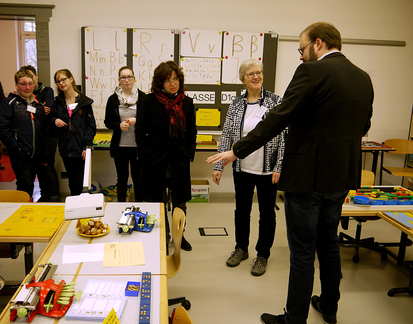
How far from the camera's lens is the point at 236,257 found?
282cm

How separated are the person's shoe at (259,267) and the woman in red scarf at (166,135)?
772mm

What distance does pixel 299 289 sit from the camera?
181cm

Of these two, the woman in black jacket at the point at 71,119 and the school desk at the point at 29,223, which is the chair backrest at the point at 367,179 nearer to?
the school desk at the point at 29,223

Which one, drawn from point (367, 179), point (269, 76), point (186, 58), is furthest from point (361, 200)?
point (186, 58)

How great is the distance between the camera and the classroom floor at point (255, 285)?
222cm

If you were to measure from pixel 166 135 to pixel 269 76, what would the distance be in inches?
89.4

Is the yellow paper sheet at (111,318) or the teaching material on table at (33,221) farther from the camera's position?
the teaching material on table at (33,221)

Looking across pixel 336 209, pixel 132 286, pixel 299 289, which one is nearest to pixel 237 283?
pixel 299 289

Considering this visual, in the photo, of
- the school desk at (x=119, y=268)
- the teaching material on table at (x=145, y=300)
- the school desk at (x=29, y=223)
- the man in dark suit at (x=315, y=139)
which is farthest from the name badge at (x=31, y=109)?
the teaching material on table at (x=145, y=300)

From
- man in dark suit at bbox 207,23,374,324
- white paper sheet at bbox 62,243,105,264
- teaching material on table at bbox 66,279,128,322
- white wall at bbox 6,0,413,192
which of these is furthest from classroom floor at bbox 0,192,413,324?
white wall at bbox 6,0,413,192

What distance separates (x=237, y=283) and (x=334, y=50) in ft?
5.74

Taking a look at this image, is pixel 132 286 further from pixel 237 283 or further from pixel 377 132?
pixel 377 132

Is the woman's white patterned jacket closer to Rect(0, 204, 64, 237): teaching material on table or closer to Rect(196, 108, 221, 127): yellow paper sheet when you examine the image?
Rect(0, 204, 64, 237): teaching material on table

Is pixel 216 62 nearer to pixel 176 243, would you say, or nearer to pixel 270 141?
pixel 270 141
